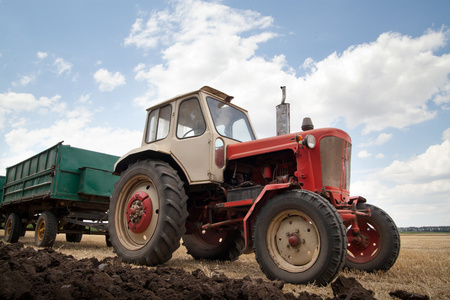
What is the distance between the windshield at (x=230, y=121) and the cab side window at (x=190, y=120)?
0.20 meters

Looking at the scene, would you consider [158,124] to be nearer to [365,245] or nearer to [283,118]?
[283,118]

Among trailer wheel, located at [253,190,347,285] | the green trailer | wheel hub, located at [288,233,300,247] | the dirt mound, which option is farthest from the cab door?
the green trailer

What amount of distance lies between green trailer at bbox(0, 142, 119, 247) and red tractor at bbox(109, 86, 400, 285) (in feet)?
8.03

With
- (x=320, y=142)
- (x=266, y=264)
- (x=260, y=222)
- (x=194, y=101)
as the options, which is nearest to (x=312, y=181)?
(x=320, y=142)

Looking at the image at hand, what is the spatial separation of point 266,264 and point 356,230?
1.24 meters

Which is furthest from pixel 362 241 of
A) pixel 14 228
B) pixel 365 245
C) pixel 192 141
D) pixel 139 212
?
pixel 14 228

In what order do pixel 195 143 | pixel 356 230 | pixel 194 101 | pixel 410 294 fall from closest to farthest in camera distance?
1. pixel 410 294
2. pixel 356 230
3. pixel 195 143
4. pixel 194 101

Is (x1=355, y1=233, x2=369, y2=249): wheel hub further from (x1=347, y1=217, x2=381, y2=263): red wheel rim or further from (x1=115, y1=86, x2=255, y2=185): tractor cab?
(x1=115, y1=86, x2=255, y2=185): tractor cab

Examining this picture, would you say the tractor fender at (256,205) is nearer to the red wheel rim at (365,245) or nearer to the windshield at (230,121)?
the windshield at (230,121)

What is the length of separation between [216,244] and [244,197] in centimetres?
207

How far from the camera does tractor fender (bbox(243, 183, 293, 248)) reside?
3.90m

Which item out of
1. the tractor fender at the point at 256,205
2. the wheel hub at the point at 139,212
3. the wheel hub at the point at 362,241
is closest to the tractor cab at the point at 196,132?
the wheel hub at the point at 139,212

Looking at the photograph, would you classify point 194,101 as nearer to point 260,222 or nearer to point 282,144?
point 282,144

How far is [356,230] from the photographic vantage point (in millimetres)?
4062
